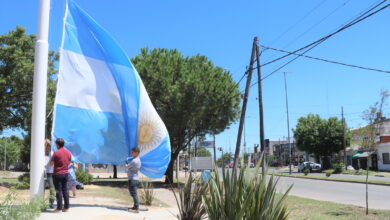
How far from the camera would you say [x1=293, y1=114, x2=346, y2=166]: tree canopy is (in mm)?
51312

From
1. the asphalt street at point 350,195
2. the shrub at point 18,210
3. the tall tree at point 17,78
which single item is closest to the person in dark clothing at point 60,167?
the shrub at point 18,210

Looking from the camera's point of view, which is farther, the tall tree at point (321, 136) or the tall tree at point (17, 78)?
the tall tree at point (321, 136)

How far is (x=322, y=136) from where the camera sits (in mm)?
51906

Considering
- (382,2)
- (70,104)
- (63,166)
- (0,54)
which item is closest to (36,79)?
(70,104)

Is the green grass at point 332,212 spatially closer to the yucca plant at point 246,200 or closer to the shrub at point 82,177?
the yucca plant at point 246,200

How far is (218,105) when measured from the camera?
74.0 ft

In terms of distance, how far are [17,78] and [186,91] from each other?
357 inches

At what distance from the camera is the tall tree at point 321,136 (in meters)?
51.3

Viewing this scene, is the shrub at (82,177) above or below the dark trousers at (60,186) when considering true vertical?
below

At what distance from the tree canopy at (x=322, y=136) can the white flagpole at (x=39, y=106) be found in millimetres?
49406

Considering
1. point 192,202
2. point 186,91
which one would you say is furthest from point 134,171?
point 186,91

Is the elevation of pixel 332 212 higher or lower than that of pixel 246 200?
lower

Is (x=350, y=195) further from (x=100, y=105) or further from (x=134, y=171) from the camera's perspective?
(x=100, y=105)

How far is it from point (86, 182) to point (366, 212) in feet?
44.2
